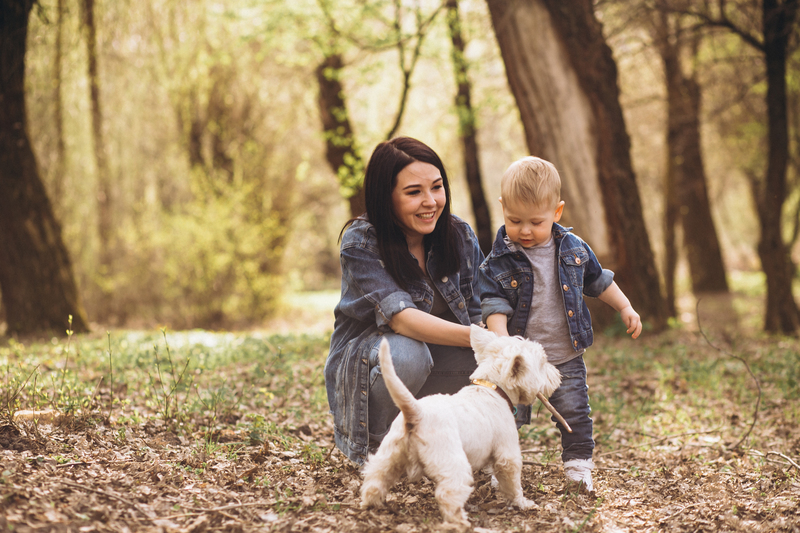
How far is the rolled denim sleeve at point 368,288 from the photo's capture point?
3094 millimetres

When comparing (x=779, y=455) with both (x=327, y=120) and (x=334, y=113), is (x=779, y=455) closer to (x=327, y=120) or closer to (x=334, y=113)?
(x=334, y=113)

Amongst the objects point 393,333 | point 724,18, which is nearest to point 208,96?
point 724,18

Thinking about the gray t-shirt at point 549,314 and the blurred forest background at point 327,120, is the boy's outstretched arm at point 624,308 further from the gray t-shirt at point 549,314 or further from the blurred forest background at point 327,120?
the blurred forest background at point 327,120

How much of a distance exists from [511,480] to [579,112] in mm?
5292

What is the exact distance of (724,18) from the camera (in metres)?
7.68

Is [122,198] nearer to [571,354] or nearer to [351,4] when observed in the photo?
[351,4]

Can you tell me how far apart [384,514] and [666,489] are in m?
1.69

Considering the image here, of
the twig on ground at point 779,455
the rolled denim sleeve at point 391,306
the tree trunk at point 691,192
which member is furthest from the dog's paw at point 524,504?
the tree trunk at point 691,192

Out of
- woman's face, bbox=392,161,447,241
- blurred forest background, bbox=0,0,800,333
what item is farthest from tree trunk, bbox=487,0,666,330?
woman's face, bbox=392,161,447,241

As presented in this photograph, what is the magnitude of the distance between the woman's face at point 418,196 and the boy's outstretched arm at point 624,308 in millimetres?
1105

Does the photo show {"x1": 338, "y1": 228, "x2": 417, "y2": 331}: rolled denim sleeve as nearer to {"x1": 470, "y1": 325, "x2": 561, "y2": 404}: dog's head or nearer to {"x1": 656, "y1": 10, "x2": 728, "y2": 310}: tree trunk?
{"x1": 470, "y1": 325, "x2": 561, "y2": 404}: dog's head

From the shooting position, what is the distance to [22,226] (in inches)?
289

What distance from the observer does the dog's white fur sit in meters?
2.44

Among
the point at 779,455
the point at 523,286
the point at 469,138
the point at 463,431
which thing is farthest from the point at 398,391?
the point at 469,138
